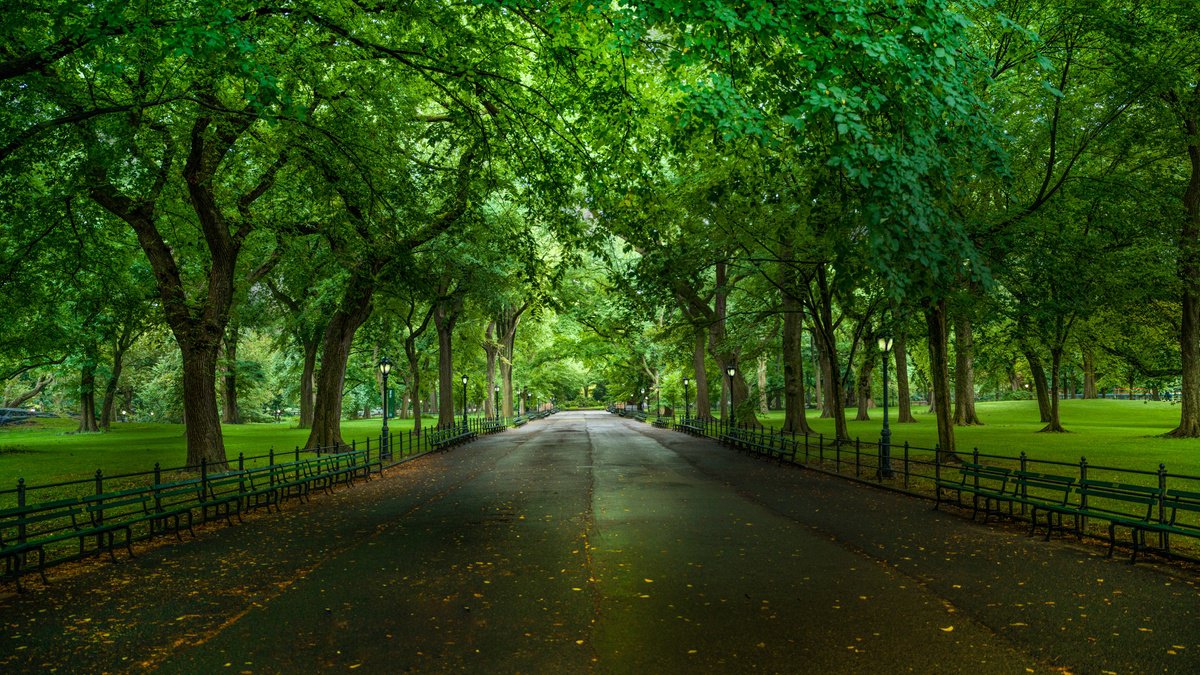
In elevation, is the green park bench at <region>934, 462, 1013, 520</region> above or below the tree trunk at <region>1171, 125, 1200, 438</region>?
below

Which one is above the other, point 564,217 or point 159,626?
point 564,217

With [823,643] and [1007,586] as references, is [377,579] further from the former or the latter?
[1007,586]

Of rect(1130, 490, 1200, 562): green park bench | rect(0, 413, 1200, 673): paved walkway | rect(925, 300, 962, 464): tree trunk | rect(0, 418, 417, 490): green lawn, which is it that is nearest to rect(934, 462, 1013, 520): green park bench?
rect(0, 413, 1200, 673): paved walkway

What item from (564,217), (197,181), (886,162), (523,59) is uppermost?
(523,59)

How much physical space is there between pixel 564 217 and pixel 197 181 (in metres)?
8.43

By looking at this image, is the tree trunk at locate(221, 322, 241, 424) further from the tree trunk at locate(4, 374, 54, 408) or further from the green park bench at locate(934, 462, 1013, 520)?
the green park bench at locate(934, 462, 1013, 520)

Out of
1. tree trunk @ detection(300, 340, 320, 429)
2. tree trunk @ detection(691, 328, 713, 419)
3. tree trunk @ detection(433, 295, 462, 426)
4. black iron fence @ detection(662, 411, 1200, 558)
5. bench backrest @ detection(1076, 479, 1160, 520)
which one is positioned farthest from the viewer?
tree trunk @ detection(691, 328, 713, 419)

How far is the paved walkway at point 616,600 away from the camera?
222 inches

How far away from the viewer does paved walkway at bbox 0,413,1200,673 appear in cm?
563

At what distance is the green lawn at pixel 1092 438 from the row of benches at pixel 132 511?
Result: 49.6ft

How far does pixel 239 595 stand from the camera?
7676 millimetres

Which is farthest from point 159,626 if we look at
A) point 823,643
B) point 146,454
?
point 146,454

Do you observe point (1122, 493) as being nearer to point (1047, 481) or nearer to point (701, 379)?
point (1047, 481)

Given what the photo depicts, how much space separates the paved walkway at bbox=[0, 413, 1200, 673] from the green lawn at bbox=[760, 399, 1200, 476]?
28.0 feet
